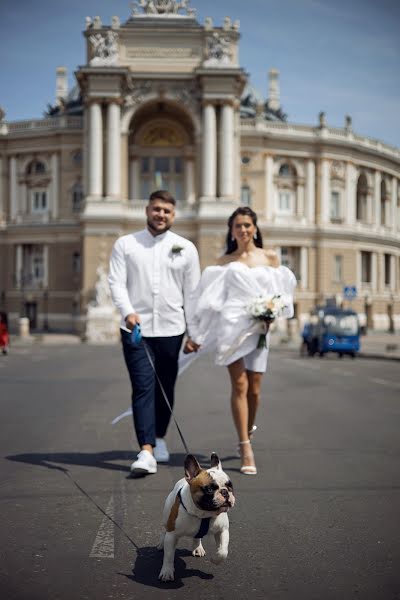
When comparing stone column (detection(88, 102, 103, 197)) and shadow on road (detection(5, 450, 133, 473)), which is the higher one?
stone column (detection(88, 102, 103, 197))

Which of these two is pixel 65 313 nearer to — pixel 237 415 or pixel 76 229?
pixel 76 229

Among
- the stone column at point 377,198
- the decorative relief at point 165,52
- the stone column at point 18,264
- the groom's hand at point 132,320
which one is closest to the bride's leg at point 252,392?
the groom's hand at point 132,320

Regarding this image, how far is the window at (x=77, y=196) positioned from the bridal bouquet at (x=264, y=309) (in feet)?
184

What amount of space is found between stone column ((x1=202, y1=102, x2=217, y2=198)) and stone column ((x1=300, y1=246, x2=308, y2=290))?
11.7m

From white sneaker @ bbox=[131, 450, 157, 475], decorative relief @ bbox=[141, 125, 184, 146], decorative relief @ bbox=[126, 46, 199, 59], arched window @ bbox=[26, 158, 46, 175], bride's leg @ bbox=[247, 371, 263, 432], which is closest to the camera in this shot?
white sneaker @ bbox=[131, 450, 157, 475]

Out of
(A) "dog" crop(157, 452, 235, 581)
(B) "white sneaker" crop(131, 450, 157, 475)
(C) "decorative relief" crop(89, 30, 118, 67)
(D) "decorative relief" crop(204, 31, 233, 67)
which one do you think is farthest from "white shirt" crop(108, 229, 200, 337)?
(D) "decorative relief" crop(204, 31, 233, 67)

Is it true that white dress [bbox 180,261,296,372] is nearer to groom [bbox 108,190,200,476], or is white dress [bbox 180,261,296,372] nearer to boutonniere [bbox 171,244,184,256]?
groom [bbox 108,190,200,476]

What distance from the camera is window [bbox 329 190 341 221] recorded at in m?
66.2

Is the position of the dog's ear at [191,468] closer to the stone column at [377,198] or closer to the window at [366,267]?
the window at [366,267]

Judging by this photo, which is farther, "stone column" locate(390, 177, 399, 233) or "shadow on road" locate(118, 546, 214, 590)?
"stone column" locate(390, 177, 399, 233)

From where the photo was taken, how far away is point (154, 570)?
4539mm

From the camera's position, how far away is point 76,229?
2458 inches

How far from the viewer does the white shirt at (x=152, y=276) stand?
7721mm

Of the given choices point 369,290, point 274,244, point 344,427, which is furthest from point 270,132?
point 344,427
